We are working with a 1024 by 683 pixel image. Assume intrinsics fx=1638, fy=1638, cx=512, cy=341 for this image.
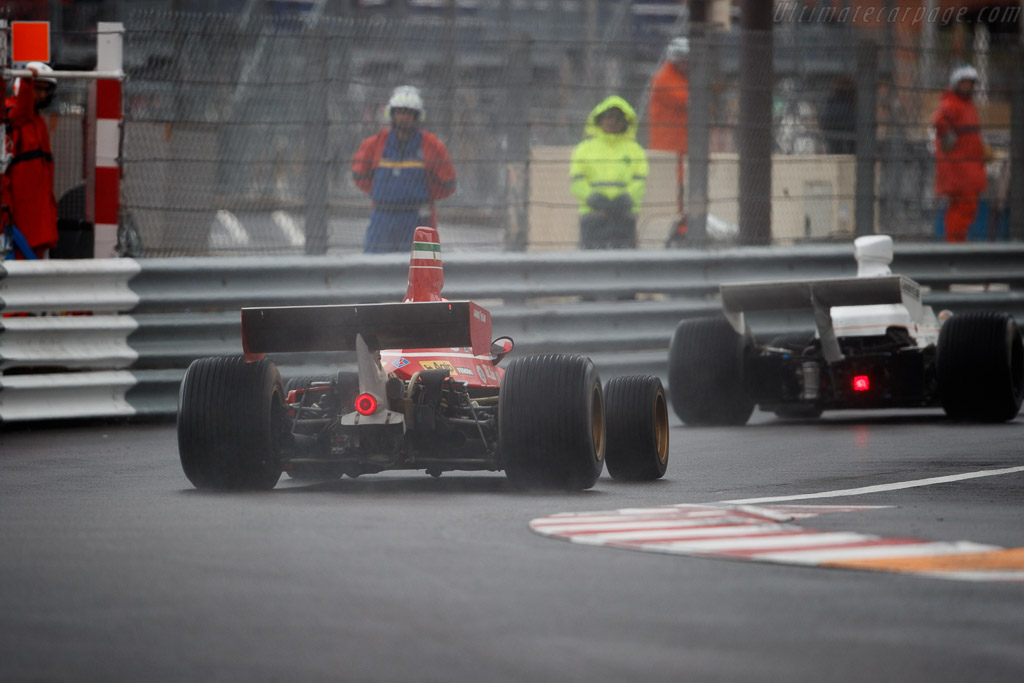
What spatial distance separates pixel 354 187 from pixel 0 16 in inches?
110

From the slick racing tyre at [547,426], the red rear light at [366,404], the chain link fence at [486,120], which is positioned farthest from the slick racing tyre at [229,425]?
the chain link fence at [486,120]

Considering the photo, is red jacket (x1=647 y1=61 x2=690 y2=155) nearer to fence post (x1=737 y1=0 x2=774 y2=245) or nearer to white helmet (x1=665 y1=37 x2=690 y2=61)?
white helmet (x1=665 y1=37 x2=690 y2=61)

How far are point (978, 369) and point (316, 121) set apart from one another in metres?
5.13

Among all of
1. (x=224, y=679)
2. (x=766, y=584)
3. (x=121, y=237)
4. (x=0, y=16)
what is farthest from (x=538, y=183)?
(x=224, y=679)

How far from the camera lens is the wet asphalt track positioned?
3891 mm

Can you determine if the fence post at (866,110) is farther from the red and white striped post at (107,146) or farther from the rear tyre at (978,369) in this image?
the red and white striped post at (107,146)

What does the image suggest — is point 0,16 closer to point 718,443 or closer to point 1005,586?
point 718,443

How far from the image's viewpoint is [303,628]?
426 centimetres

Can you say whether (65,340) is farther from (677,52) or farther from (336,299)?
(677,52)

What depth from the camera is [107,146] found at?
12148mm

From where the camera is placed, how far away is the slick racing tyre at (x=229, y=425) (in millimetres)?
7574

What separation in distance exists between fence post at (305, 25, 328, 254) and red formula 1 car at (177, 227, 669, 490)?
14.7 feet

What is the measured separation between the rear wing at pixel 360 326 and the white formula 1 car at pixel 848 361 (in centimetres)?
422

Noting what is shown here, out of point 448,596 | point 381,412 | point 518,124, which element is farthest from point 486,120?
point 448,596
